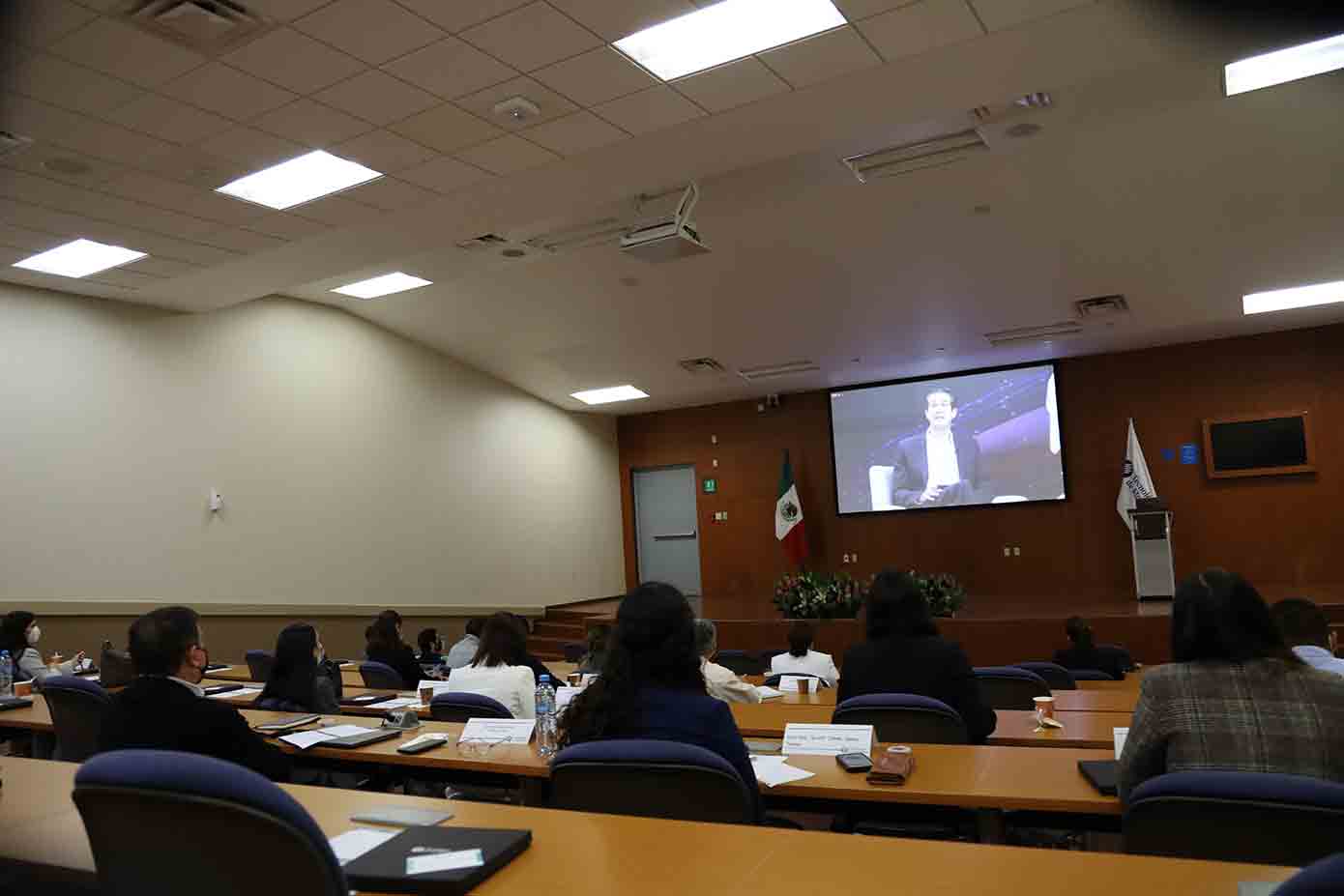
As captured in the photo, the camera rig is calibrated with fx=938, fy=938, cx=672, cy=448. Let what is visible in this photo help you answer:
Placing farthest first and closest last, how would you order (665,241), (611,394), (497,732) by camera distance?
(611,394) → (665,241) → (497,732)

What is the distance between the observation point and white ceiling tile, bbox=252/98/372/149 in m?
4.82

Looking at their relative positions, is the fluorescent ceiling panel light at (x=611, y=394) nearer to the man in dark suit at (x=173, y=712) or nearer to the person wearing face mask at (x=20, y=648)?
the person wearing face mask at (x=20, y=648)

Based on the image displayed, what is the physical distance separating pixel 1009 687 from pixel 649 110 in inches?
135

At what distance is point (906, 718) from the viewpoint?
316 centimetres

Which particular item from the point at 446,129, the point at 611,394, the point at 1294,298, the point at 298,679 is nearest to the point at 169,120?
the point at 446,129

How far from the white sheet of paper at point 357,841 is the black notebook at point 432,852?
2 centimetres

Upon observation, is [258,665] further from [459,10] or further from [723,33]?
[723,33]

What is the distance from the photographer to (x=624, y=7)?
404cm

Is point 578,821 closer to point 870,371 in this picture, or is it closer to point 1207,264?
point 1207,264

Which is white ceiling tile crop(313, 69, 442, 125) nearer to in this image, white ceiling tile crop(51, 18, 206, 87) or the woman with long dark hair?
white ceiling tile crop(51, 18, 206, 87)

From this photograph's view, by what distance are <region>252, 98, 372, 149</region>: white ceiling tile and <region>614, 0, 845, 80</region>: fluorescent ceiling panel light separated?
1.59 metres

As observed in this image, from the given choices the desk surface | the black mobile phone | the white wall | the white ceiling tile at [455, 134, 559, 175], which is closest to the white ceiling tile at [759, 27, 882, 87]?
the white ceiling tile at [455, 134, 559, 175]

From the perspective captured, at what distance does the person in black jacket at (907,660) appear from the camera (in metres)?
3.34

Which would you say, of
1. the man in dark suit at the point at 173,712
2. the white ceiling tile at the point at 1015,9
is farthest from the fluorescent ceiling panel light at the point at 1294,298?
the man in dark suit at the point at 173,712
